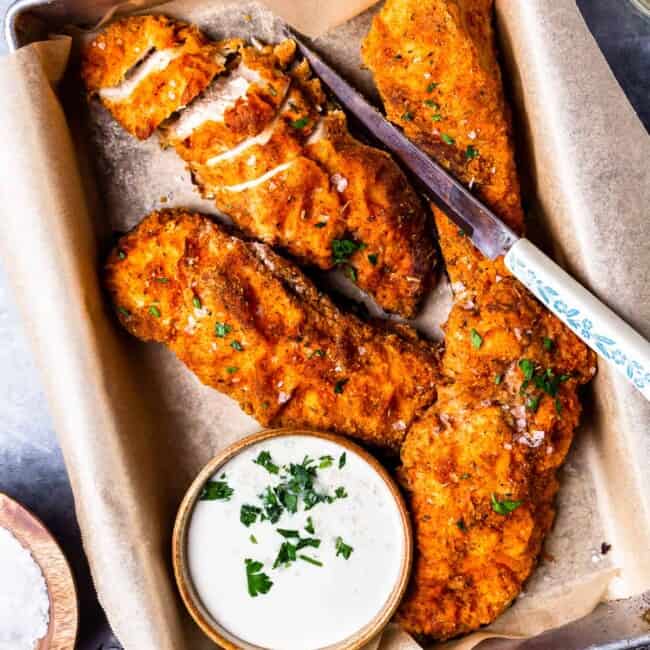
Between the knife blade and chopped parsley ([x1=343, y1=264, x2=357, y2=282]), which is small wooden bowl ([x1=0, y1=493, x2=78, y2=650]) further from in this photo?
the knife blade

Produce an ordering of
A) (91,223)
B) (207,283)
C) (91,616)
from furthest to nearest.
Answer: (91,616)
(91,223)
(207,283)

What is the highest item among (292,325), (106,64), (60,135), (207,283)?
(106,64)

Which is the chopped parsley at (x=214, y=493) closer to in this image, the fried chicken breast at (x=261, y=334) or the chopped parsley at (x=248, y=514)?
the chopped parsley at (x=248, y=514)

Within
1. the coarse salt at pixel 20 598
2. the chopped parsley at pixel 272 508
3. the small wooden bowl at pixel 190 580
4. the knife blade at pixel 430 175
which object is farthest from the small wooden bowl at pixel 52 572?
the knife blade at pixel 430 175

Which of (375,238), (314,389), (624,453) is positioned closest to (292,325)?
(314,389)

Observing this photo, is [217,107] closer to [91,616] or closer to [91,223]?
[91,223]
